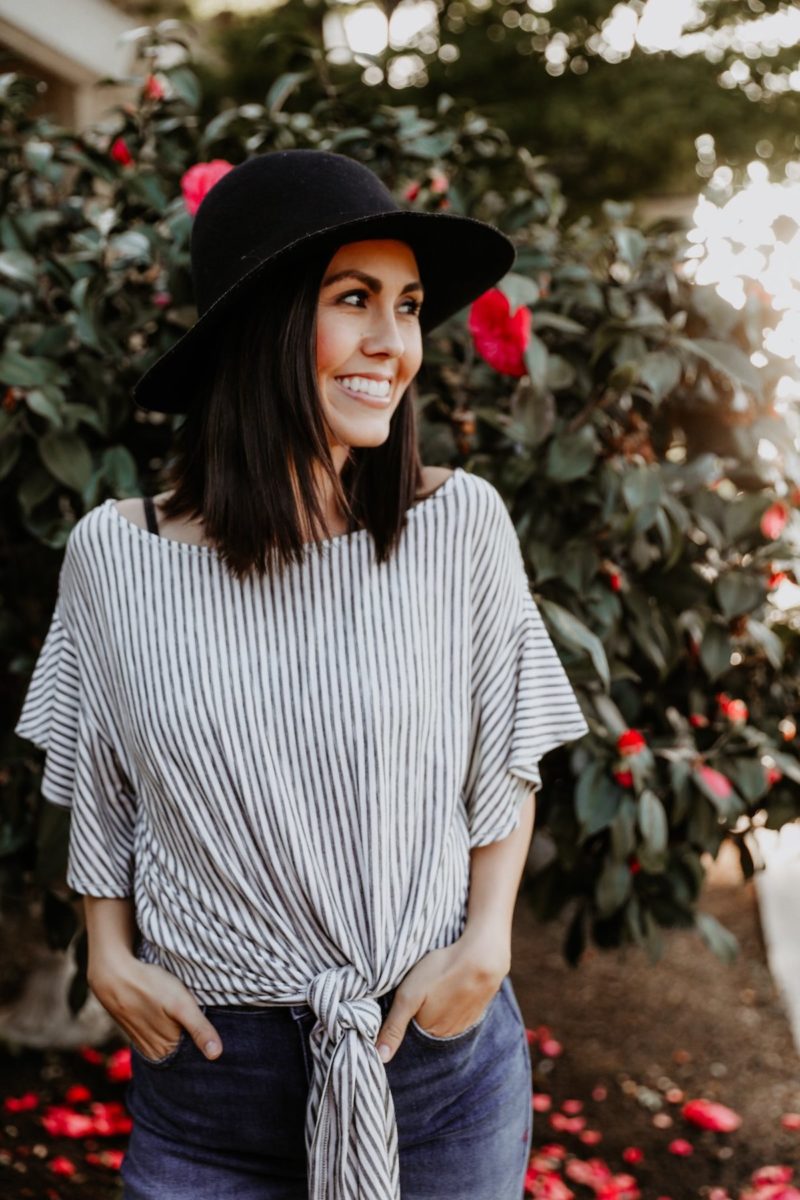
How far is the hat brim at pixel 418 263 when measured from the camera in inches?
48.3

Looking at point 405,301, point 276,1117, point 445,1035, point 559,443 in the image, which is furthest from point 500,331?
point 276,1117

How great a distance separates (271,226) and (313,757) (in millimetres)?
572

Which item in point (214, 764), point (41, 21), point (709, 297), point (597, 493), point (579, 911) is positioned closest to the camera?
point (214, 764)

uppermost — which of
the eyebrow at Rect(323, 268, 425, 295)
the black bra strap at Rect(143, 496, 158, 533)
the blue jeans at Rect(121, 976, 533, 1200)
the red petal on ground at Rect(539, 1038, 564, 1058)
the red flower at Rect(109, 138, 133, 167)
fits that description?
the red flower at Rect(109, 138, 133, 167)

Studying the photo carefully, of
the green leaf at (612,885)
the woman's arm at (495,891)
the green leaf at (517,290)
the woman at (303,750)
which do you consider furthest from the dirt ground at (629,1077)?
the green leaf at (517,290)

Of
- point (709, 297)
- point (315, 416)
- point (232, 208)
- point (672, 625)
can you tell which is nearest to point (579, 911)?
point (672, 625)

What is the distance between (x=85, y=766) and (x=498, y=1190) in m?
0.67

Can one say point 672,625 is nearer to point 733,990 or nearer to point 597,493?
point 597,493

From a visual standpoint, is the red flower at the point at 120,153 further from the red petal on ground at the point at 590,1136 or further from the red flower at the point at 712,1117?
the red flower at the point at 712,1117

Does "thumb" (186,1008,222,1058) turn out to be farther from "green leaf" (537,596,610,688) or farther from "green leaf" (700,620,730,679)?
"green leaf" (700,620,730,679)

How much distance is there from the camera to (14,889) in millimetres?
2104

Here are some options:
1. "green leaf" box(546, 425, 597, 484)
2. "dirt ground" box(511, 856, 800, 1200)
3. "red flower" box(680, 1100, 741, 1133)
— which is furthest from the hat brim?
"red flower" box(680, 1100, 741, 1133)

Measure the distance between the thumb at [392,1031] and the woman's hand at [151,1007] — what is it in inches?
6.8

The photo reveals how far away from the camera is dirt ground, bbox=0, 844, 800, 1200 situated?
235cm
